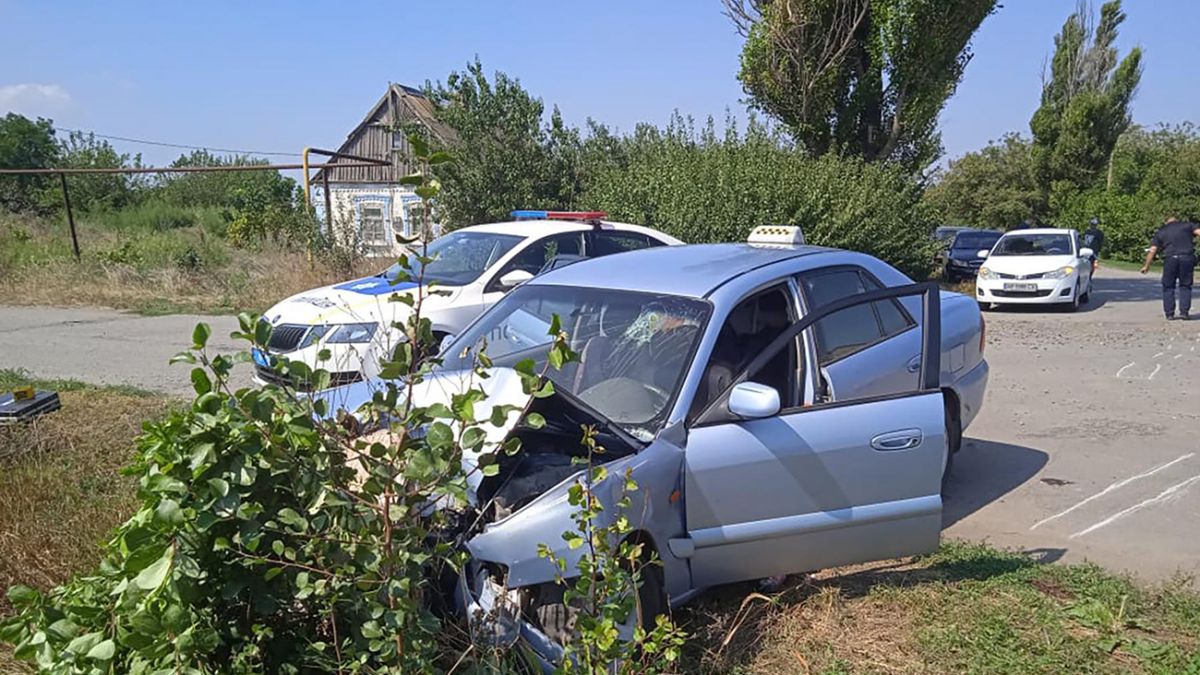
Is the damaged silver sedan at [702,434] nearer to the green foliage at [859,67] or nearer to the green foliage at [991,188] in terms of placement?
the green foliage at [859,67]

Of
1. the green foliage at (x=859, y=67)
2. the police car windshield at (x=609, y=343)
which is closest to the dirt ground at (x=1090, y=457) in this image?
the police car windshield at (x=609, y=343)

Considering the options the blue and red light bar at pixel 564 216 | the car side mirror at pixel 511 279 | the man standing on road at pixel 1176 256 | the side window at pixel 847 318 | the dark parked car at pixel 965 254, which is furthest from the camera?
the dark parked car at pixel 965 254

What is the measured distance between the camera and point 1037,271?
15672 millimetres

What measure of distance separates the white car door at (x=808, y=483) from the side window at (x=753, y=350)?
97mm

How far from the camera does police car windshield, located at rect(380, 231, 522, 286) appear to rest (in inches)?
308

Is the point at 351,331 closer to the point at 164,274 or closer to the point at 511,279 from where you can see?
the point at 511,279

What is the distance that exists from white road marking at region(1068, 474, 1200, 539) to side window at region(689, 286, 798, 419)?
89.4 inches

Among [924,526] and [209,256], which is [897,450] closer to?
[924,526]

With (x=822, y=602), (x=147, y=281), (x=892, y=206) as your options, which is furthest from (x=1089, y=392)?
(x=147, y=281)

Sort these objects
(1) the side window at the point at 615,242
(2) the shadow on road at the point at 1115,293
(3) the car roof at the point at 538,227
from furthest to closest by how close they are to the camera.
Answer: (2) the shadow on road at the point at 1115,293 < (1) the side window at the point at 615,242 < (3) the car roof at the point at 538,227

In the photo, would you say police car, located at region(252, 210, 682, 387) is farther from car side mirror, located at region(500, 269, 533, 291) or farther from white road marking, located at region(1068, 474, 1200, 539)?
white road marking, located at region(1068, 474, 1200, 539)

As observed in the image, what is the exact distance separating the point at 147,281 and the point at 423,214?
16.2 metres

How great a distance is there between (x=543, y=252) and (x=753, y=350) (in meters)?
4.31

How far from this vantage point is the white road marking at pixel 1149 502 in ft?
16.3
